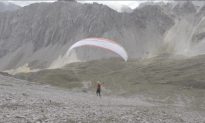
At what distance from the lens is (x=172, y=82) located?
504 feet

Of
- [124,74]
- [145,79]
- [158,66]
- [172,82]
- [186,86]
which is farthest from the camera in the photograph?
[158,66]

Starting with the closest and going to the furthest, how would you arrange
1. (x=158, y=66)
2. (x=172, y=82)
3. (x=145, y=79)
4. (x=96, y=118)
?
(x=96, y=118), (x=172, y=82), (x=145, y=79), (x=158, y=66)

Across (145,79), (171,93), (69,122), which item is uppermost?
(145,79)

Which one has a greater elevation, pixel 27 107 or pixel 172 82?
pixel 172 82

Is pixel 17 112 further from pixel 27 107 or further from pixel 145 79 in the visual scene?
pixel 145 79

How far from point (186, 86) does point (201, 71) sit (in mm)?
28605

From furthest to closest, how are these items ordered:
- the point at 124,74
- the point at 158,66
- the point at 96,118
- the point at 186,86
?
the point at 158,66
the point at 124,74
the point at 186,86
the point at 96,118

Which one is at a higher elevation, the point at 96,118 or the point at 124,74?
the point at 124,74

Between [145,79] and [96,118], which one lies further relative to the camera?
[145,79]

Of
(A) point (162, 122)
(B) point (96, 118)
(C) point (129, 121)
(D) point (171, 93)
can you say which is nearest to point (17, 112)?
(B) point (96, 118)

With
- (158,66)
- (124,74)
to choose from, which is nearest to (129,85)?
(124,74)

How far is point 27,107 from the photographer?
27.7 metres

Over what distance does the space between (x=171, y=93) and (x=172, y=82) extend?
32.6 m

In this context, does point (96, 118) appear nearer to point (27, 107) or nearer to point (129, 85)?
point (27, 107)
